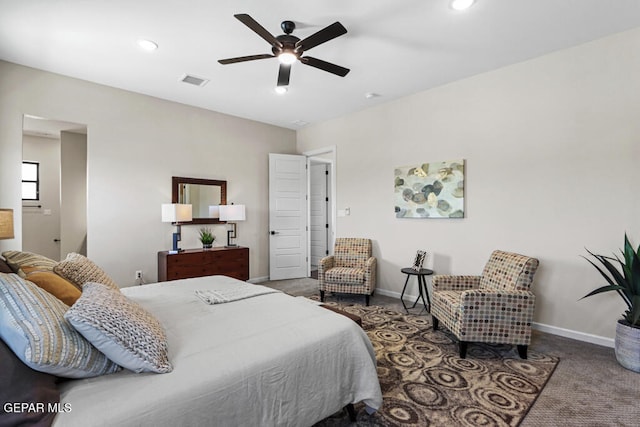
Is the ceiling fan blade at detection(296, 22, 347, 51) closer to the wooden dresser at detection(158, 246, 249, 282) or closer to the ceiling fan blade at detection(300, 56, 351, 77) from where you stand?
the ceiling fan blade at detection(300, 56, 351, 77)

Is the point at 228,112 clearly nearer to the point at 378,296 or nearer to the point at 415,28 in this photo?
the point at 415,28

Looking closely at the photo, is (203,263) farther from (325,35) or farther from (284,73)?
(325,35)

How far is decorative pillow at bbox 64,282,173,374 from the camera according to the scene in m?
1.17

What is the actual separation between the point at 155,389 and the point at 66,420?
0.25 metres

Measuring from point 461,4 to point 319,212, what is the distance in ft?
17.0

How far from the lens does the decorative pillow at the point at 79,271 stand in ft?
6.37

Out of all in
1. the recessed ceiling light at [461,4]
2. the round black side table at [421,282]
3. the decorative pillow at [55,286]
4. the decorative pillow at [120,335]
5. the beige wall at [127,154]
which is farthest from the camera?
the round black side table at [421,282]

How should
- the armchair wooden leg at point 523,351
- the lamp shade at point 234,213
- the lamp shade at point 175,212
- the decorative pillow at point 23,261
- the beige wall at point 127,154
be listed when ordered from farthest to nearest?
1. the lamp shade at point 234,213
2. the lamp shade at point 175,212
3. the beige wall at point 127,154
4. the armchair wooden leg at point 523,351
5. the decorative pillow at point 23,261

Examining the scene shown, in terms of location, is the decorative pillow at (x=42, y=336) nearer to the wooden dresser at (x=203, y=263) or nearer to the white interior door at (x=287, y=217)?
the wooden dresser at (x=203, y=263)

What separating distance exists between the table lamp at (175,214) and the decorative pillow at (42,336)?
10.1 feet

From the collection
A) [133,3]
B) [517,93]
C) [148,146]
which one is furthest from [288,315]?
[148,146]

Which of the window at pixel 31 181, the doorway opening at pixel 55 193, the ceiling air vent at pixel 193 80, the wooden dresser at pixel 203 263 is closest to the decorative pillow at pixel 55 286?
the wooden dresser at pixel 203 263

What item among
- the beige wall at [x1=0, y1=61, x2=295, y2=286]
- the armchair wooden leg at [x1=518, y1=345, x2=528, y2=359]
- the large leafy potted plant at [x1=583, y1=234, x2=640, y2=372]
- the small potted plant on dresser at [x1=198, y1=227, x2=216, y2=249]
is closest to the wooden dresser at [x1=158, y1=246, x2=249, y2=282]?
the small potted plant on dresser at [x1=198, y1=227, x2=216, y2=249]

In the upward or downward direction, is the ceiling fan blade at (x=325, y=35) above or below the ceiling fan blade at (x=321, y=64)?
above
